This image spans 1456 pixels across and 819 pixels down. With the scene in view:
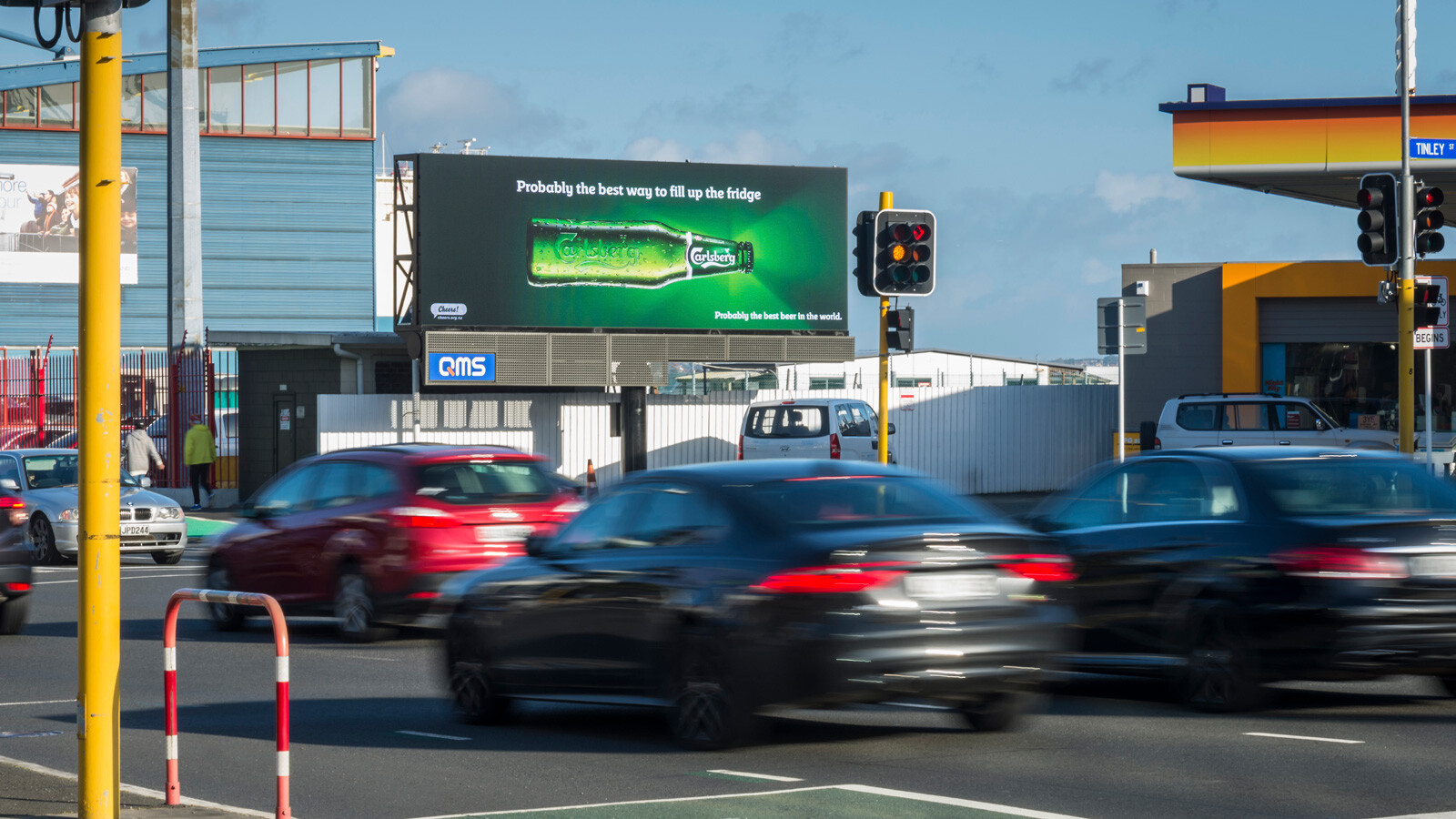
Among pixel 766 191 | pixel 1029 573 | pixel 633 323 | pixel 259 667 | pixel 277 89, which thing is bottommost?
pixel 259 667

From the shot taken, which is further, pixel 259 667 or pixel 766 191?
pixel 766 191

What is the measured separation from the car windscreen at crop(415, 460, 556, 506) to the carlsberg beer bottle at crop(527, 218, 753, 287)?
1895 centimetres

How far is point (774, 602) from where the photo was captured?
8328 millimetres

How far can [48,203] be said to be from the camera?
60812 mm

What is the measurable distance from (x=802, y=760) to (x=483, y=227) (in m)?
24.9

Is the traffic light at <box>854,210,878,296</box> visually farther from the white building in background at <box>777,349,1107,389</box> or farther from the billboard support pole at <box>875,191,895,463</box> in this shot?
the white building in background at <box>777,349,1107,389</box>

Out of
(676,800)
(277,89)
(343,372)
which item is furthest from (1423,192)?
(277,89)

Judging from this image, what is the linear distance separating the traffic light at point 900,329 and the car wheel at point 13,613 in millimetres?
8133

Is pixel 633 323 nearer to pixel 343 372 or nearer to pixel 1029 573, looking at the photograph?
pixel 343 372

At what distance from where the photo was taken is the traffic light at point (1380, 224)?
65.0 ft

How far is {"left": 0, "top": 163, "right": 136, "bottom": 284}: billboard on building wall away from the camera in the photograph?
60.4 m

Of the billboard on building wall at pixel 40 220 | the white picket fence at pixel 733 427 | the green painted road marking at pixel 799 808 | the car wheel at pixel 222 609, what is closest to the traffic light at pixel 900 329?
the car wheel at pixel 222 609

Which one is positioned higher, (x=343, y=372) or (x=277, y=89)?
(x=277, y=89)

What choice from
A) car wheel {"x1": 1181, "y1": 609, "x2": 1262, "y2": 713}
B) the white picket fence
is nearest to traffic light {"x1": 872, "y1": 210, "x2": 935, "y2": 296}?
car wheel {"x1": 1181, "y1": 609, "x2": 1262, "y2": 713}
